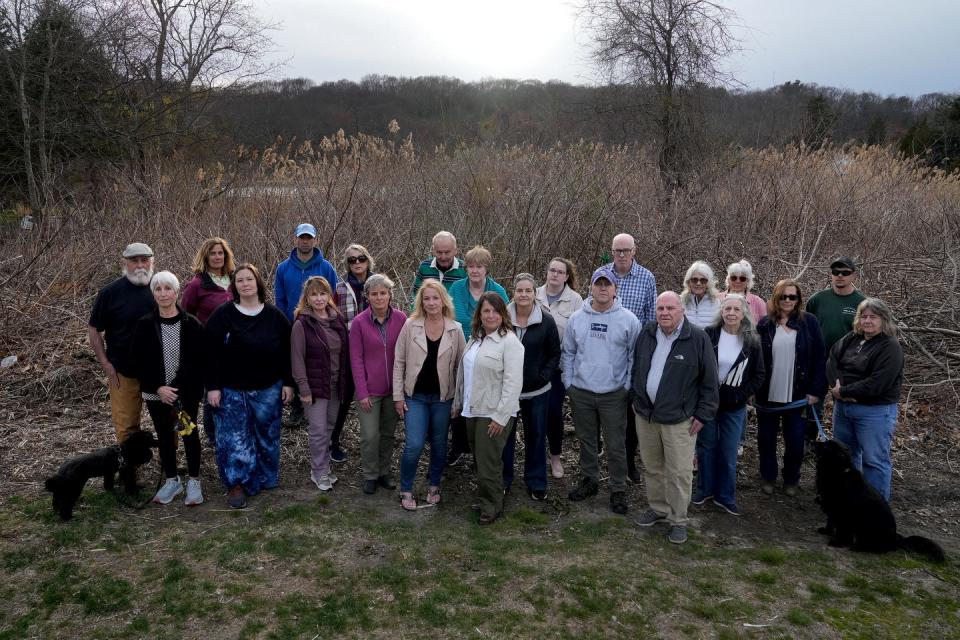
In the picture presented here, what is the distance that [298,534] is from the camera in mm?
4039

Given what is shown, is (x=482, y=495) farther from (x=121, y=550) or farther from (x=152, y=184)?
(x=152, y=184)

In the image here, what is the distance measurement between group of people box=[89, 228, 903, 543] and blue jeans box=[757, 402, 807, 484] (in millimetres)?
17

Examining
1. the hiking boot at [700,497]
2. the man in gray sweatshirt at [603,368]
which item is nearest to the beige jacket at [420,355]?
the man in gray sweatshirt at [603,368]

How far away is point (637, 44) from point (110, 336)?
1036cm

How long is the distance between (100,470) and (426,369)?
2314 millimetres

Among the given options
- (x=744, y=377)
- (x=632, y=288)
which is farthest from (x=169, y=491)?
(x=744, y=377)

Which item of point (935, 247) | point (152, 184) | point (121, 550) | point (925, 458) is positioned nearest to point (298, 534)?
point (121, 550)

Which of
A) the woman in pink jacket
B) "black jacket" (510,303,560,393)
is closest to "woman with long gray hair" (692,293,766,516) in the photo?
"black jacket" (510,303,560,393)

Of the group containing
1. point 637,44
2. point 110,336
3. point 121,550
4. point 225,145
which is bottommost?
point 121,550

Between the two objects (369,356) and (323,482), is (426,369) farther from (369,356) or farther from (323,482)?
(323,482)

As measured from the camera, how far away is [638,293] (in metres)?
5.05

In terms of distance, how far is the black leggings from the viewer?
4.33 metres

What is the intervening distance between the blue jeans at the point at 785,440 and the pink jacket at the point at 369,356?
282 cm

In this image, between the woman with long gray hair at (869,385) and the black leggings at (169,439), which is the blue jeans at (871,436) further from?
the black leggings at (169,439)
